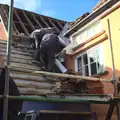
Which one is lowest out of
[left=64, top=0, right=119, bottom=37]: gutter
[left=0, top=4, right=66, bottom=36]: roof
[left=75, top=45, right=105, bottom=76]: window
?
[left=75, top=45, right=105, bottom=76]: window

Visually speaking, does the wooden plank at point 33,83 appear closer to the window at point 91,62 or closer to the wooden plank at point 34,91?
the wooden plank at point 34,91

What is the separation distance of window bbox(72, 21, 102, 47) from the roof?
2.81 meters

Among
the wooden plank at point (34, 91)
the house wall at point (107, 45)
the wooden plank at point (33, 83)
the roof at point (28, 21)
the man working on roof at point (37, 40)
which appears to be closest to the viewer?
the wooden plank at point (34, 91)

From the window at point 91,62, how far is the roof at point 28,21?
11.4 ft

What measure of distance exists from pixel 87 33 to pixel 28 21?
473cm

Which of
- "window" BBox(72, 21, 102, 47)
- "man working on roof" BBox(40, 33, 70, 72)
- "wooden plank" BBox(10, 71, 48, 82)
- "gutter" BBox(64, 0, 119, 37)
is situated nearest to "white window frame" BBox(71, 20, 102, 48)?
"window" BBox(72, 21, 102, 47)

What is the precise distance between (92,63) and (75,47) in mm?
1094

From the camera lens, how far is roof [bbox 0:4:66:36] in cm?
1224

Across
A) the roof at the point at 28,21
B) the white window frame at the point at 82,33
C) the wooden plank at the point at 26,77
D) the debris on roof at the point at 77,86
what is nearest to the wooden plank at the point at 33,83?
the wooden plank at the point at 26,77

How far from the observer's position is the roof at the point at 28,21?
40.2ft

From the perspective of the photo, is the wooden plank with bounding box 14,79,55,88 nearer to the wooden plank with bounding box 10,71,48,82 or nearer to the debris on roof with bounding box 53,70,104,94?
the wooden plank with bounding box 10,71,48,82

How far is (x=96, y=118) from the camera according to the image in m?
6.98

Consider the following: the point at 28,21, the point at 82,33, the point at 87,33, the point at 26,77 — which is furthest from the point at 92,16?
the point at 28,21

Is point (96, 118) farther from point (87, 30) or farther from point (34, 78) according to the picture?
point (87, 30)
